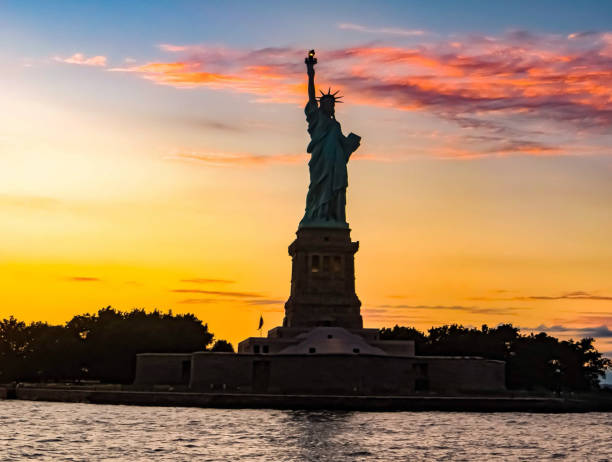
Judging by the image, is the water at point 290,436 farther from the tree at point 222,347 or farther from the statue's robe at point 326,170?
the tree at point 222,347

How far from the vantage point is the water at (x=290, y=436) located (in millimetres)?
48094

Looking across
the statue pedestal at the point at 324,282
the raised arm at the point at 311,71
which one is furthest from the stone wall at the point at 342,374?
the raised arm at the point at 311,71

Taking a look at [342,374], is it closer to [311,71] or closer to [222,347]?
[311,71]

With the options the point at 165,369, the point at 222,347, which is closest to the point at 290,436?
the point at 165,369

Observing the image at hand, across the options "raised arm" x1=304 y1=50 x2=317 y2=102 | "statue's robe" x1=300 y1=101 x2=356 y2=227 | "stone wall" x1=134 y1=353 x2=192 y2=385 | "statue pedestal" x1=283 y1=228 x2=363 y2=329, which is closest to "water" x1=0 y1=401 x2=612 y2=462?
"stone wall" x1=134 y1=353 x2=192 y2=385

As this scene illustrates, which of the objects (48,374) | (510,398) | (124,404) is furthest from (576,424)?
(48,374)

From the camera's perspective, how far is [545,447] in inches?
2117

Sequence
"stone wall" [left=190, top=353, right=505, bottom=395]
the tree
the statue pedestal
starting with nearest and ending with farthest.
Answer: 1. "stone wall" [left=190, top=353, right=505, bottom=395]
2. the statue pedestal
3. the tree

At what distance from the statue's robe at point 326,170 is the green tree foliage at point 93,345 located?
25380 millimetres

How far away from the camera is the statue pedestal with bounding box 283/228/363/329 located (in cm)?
8969

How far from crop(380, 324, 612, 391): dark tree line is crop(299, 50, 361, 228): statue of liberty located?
25300 mm

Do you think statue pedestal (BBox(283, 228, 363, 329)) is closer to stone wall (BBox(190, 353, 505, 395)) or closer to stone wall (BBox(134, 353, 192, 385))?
stone wall (BBox(190, 353, 505, 395))

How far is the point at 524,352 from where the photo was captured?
109125mm

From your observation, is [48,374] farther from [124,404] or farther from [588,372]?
[588,372]
